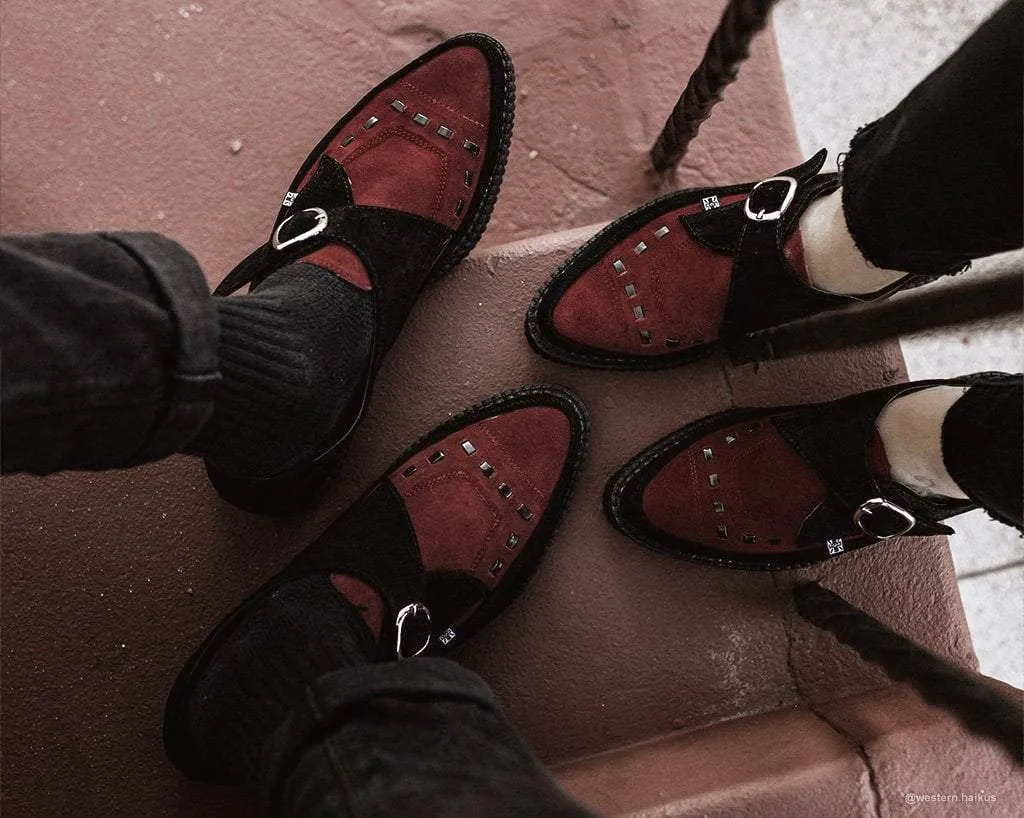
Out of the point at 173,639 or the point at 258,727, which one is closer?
the point at 258,727

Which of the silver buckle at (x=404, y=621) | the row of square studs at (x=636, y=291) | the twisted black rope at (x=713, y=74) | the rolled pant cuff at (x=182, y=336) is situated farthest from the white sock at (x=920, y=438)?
the rolled pant cuff at (x=182, y=336)

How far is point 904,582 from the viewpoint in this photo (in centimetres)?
83

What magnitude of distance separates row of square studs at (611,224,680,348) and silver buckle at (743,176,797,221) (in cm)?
9

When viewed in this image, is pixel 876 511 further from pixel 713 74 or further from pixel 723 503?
pixel 713 74

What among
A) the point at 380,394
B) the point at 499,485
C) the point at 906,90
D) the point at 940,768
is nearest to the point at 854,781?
the point at 940,768

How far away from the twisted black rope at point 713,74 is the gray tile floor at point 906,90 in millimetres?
256

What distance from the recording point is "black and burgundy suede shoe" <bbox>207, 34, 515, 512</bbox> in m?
0.79

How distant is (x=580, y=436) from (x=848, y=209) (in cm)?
33

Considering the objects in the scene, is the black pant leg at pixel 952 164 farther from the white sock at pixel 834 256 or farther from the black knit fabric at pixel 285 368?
the black knit fabric at pixel 285 368

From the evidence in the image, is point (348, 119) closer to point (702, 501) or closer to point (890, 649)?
point (702, 501)

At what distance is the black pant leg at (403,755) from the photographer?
0.48 meters

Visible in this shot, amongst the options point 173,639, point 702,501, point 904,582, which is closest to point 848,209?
point 702,501

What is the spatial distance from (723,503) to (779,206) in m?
0.29

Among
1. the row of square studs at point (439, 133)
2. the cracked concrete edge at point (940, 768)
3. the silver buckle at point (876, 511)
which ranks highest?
the row of square studs at point (439, 133)
